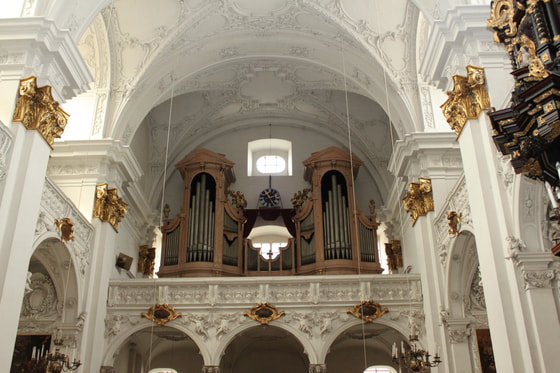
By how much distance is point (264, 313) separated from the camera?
13.2 meters

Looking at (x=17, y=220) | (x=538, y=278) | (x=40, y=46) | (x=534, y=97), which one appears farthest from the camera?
(x=40, y=46)

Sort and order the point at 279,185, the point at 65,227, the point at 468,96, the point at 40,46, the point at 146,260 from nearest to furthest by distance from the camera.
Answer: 1. the point at 468,96
2. the point at 40,46
3. the point at 65,227
4. the point at 146,260
5. the point at 279,185

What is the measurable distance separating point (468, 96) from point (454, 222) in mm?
2799

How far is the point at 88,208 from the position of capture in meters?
13.2

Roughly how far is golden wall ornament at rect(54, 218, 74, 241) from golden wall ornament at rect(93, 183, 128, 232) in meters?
1.56

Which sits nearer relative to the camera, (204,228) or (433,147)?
(433,147)

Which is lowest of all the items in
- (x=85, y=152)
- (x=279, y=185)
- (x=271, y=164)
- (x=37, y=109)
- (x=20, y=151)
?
(x=20, y=151)

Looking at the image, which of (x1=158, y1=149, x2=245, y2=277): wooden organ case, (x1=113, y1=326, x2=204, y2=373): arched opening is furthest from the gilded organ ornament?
(x1=113, y1=326, x2=204, y2=373): arched opening

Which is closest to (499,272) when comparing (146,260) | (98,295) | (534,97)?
(534,97)

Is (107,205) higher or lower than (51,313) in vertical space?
higher

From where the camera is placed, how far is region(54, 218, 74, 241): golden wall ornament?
11.4 meters

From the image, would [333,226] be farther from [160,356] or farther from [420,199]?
[160,356]

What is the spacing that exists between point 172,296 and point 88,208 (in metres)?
2.67

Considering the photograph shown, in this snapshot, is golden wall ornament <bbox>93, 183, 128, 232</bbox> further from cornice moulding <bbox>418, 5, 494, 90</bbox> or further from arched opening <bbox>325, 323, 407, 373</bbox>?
cornice moulding <bbox>418, 5, 494, 90</bbox>
